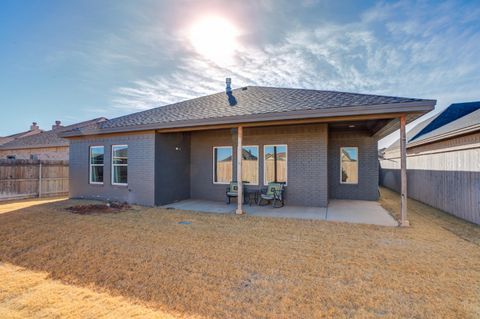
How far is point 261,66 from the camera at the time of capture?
1061cm

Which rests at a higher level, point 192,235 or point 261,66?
point 261,66

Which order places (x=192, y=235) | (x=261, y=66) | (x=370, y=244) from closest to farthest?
1. (x=370, y=244)
2. (x=192, y=235)
3. (x=261, y=66)

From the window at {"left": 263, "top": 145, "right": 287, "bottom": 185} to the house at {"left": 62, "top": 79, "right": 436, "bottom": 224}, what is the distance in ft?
0.12

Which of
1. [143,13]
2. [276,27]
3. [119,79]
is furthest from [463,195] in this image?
[119,79]

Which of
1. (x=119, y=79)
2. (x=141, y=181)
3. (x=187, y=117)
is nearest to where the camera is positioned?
(x=187, y=117)

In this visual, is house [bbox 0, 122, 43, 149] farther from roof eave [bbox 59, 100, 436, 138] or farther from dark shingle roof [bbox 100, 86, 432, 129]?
roof eave [bbox 59, 100, 436, 138]

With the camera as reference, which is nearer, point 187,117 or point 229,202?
point 187,117

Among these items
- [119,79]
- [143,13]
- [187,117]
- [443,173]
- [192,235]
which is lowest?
[192,235]

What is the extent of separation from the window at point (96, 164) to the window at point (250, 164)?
5789mm

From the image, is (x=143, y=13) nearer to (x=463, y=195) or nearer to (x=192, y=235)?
(x=192, y=235)

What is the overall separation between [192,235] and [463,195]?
7.54 metres

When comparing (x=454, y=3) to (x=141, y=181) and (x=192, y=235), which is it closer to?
(x=192, y=235)

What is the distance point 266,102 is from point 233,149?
7.51 feet

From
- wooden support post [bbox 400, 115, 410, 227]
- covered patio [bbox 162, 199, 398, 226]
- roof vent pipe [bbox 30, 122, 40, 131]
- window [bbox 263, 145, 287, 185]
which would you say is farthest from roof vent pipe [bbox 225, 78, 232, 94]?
roof vent pipe [bbox 30, 122, 40, 131]
